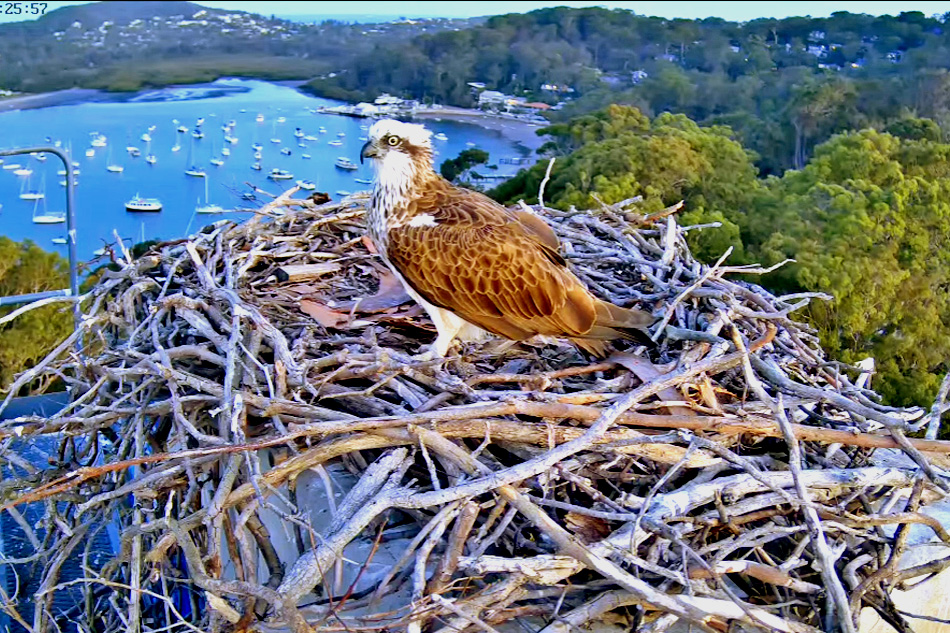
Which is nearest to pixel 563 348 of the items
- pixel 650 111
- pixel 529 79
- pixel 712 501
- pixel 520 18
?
pixel 712 501

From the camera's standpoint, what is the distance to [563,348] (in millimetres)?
4645

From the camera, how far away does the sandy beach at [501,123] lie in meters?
19.0

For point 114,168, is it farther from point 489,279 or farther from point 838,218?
point 489,279

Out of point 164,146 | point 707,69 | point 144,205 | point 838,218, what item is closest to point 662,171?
point 838,218

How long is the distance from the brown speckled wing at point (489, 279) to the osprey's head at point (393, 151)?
0.95 ft

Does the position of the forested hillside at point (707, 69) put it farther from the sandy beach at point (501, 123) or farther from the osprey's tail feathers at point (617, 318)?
the osprey's tail feathers at point (617, 318)

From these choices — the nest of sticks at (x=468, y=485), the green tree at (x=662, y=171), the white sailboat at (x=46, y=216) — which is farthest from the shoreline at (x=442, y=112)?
the nest of sticks at (x=468, y=485)

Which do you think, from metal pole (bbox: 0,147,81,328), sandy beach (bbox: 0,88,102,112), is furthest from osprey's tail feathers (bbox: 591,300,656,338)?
sandy beach (bbox: 0,88,102,112)

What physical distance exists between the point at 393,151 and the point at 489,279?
85 cm

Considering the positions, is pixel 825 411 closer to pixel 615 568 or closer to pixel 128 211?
pixel 615 568

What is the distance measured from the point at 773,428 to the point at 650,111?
86.6 feet

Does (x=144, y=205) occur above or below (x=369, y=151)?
below

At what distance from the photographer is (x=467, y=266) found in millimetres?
4262

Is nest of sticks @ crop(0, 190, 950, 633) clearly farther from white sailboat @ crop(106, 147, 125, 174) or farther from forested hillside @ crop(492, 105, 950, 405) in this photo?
white sailboat @ crop(106, 147, 125, 174)
